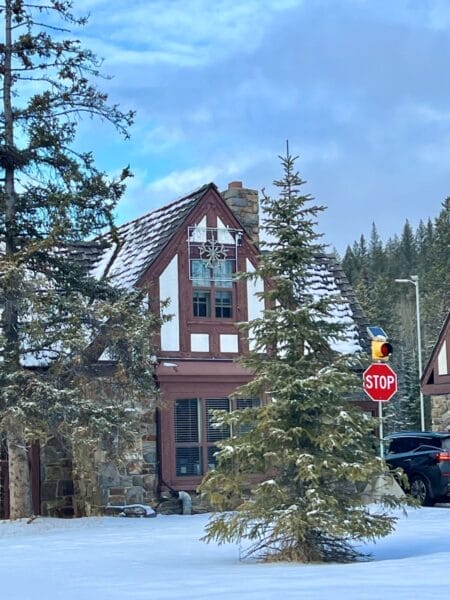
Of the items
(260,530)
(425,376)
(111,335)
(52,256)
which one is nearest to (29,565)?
(260,530)

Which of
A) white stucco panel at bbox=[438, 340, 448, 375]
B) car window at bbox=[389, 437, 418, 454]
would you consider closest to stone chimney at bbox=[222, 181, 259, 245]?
car window at bbox=[389, 437, 418, 454]

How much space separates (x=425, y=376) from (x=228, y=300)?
9567mm

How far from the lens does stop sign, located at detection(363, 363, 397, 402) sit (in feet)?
57.8

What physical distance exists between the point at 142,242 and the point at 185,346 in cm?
281

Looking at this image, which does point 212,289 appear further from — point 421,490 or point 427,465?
point 421,490

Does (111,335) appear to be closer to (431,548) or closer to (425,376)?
(431,548)

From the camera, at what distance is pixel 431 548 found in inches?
462

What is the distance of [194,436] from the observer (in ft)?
64.6

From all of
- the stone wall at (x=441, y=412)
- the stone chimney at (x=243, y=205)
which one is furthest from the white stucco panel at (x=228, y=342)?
the stone wall at (x=441, y=412)

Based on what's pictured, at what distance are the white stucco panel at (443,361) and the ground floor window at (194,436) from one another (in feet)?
30.3

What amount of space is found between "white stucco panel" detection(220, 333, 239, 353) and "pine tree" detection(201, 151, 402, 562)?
8613mm

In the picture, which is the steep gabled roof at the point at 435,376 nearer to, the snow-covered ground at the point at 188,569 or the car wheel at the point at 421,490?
the car wheel at the point at 421,490

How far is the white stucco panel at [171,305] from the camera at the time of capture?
19.8m

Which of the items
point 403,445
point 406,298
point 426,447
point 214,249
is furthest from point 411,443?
point 406,298
